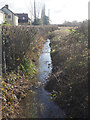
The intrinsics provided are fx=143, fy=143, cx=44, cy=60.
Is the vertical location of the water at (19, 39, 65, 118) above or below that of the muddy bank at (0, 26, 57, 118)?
below

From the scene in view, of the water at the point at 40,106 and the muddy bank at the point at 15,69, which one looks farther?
the muddy bank at the point at 15,69

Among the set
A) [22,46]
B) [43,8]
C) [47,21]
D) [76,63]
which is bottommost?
[76,63]

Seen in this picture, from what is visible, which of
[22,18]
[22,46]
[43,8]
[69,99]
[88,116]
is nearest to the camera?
[88,116]

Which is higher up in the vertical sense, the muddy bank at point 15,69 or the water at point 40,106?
the muddy bank at point 15,69

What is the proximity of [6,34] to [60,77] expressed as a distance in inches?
121

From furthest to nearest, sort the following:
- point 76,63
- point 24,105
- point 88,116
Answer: point 76,63 → point 24,105 → point 88,116

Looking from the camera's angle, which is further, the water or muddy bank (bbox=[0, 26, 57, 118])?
muddy bank (bbox=[0, 26, 57, 118])

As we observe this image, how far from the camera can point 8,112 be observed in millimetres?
4234

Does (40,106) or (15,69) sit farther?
(15,69)

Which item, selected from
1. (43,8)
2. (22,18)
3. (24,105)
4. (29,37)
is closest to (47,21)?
(43,8)

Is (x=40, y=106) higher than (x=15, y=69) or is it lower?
lower

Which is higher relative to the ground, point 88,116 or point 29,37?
point 29,37

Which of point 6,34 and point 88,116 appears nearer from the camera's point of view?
point 88,116

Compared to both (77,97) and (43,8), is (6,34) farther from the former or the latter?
(43,8)
